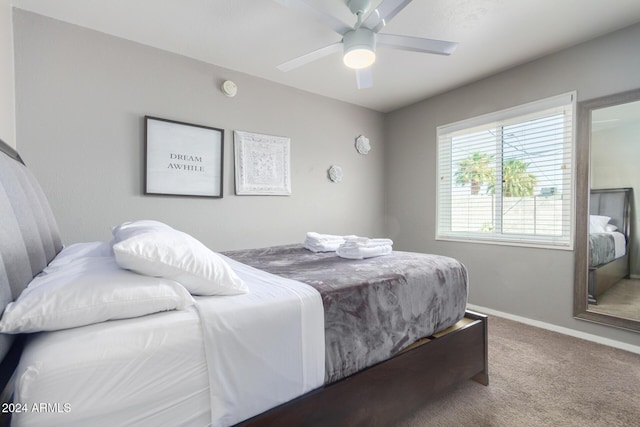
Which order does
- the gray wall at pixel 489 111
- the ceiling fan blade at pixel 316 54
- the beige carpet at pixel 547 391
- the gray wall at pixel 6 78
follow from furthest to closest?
the gray wall at pixel 489 111, the ceiling fan blade at pixel 316 54, the gray wall at pixel 6 78, the beige carpet at pixel 547 391

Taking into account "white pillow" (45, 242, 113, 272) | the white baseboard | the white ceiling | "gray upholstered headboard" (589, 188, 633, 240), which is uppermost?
the white ceiling

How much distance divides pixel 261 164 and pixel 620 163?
10.3 feet

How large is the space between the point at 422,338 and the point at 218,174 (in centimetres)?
224

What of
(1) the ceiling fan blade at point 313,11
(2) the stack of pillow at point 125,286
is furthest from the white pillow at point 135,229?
(1) the ceiling fan blade at point 313,11

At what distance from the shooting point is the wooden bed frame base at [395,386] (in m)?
1.05

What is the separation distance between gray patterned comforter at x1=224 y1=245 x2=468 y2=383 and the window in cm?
155

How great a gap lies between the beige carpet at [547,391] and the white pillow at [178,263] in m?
1.25

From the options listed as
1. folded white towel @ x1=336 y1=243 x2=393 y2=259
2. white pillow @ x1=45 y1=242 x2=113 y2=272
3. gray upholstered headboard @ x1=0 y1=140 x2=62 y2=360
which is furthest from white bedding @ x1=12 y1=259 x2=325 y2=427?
folded white towel @ x1=336 y1=243 x2=393 y2=259

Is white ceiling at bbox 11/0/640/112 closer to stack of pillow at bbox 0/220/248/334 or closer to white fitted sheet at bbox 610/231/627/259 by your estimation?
white fitted sheet at bbox 610/231/627/259

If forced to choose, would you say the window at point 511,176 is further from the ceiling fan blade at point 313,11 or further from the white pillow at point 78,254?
the white pillow at point 78,254

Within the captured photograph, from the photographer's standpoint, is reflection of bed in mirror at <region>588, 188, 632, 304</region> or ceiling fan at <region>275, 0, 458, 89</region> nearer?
ceiling fan at <region>275, 0, 458, 89</region>

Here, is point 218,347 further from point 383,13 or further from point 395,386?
point 383,13

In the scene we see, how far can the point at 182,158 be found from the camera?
8.37 ft

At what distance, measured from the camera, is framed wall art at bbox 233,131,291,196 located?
288 centimetres
